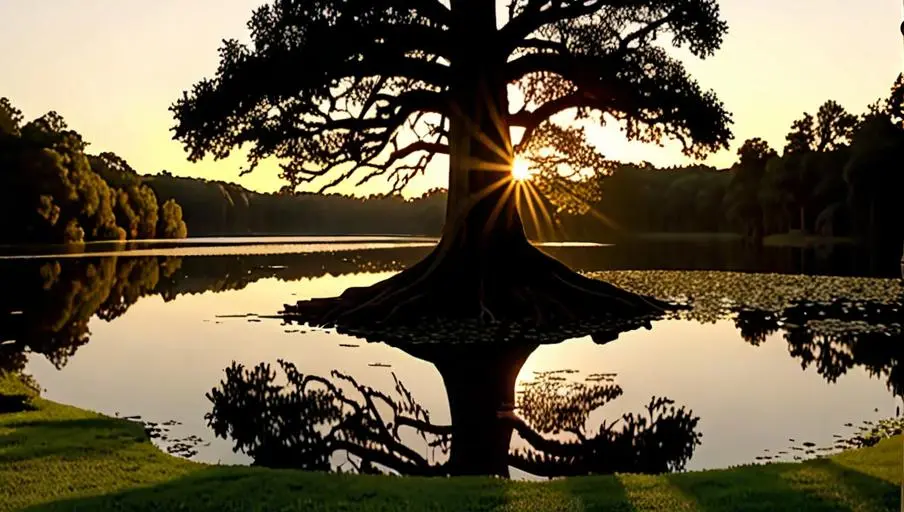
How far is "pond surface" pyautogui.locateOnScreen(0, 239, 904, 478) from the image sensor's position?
13039 mm

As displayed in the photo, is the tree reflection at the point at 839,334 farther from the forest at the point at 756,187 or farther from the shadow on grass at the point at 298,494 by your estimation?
the forest at the point at 756,187

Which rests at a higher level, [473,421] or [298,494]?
[298,494]

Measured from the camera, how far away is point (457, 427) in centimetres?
1432

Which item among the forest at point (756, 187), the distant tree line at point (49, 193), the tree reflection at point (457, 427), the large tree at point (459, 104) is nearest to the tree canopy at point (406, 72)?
the large tree at point (459, 104)

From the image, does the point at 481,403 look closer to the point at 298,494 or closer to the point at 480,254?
the point at 298,494

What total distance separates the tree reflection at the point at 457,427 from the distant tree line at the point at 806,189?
2471 cm

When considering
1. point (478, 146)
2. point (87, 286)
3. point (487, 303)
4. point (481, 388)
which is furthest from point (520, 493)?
point (87, 286)

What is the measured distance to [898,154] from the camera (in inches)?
3100

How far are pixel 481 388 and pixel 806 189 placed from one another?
93851 mm

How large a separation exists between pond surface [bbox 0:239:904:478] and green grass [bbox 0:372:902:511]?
1.89 meters

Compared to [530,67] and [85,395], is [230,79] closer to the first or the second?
[530,67]

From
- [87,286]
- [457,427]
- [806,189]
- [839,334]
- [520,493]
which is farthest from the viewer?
[806,189]

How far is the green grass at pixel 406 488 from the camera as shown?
349 inches

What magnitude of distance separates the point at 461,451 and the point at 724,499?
16.1 ft
